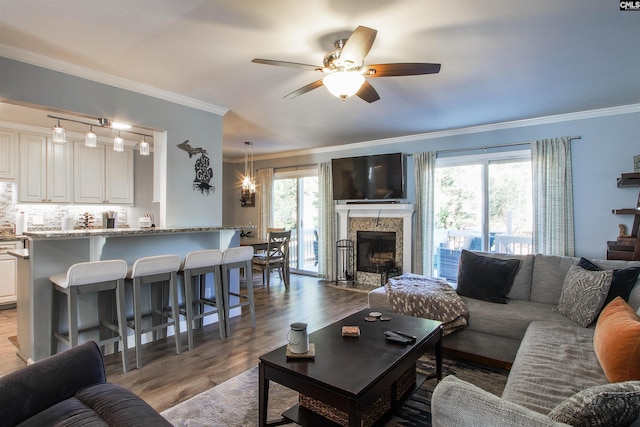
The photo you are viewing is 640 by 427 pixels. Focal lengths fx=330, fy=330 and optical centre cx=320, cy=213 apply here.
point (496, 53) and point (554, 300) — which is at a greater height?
point (496, 53)

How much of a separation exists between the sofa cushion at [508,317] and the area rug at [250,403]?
0.33 meters

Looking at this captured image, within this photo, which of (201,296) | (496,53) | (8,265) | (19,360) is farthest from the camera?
(8,265)

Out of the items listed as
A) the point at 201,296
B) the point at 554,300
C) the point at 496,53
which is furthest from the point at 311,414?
the point at 496,53

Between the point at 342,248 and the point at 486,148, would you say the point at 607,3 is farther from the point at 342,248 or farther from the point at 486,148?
the point at 342,248

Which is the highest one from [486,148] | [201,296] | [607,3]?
[607,3]

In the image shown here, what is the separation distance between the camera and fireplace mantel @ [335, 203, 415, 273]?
5.29 meters

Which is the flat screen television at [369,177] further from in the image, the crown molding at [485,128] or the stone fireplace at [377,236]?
the crown molding at [485,128]

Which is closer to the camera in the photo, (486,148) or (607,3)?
(607,3)

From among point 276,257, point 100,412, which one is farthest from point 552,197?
point 100,412

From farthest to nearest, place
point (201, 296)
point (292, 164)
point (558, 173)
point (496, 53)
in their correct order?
point (292, 164), point (558, 173), point (201, 296), point (496, 53)

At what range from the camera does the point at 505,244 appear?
461 cm

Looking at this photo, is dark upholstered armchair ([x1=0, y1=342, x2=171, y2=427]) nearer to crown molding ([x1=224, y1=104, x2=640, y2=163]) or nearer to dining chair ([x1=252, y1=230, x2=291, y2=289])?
dining chair ([x1=252, y1=230, x2=291, y2=289])

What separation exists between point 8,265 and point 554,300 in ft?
21.7

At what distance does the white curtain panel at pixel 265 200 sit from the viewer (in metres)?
7.17
